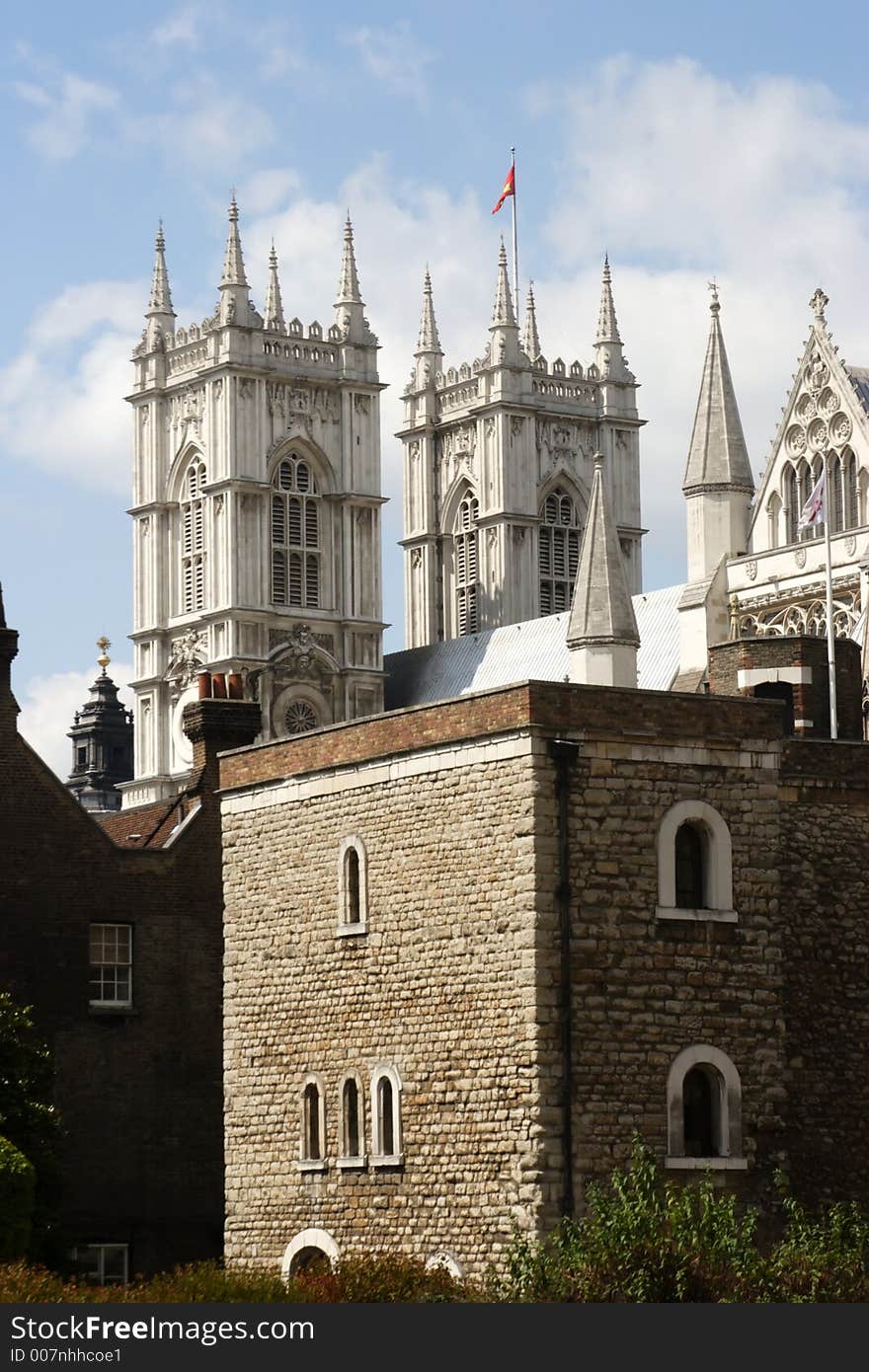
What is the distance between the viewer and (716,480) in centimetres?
8544

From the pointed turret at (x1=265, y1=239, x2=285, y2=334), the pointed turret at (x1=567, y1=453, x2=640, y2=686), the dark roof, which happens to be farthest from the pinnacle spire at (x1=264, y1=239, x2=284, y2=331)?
the dark roof

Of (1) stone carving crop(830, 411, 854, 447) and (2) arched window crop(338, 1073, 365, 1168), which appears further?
(1) stone carving crop(830, 411, 854, 447)

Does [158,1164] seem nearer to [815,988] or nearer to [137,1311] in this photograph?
[815,988]

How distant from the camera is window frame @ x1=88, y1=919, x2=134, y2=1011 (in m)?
41.1

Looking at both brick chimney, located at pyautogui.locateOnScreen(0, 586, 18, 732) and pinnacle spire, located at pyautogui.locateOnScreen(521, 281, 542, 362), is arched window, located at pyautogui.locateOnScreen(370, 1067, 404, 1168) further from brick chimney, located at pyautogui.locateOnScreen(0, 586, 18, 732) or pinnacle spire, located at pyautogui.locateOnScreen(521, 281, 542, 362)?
pinnacle spire, located at pyautogui.locateOnScreen(521, 281, 542, 362)

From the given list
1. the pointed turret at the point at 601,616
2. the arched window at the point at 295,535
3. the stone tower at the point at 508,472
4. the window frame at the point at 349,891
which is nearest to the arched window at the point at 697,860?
the window frame at the point at 349,891

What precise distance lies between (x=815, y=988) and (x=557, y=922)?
3745 millimetres

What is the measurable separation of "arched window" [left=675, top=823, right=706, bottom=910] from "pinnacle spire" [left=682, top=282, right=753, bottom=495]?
169 ft

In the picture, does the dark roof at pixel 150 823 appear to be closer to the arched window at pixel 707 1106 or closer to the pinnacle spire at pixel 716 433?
the arched window at pixel 707 1106

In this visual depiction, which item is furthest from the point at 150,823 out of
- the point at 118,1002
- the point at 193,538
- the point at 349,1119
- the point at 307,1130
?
the point at 193,538

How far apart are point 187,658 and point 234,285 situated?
48.3ft

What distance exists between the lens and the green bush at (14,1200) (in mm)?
33938

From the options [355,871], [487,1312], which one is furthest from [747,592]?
[487,1312]

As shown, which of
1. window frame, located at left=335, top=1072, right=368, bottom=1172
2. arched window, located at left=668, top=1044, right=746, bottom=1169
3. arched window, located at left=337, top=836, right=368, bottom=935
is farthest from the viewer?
arched window, located at left=337, top=836, right=368, bottom=935
